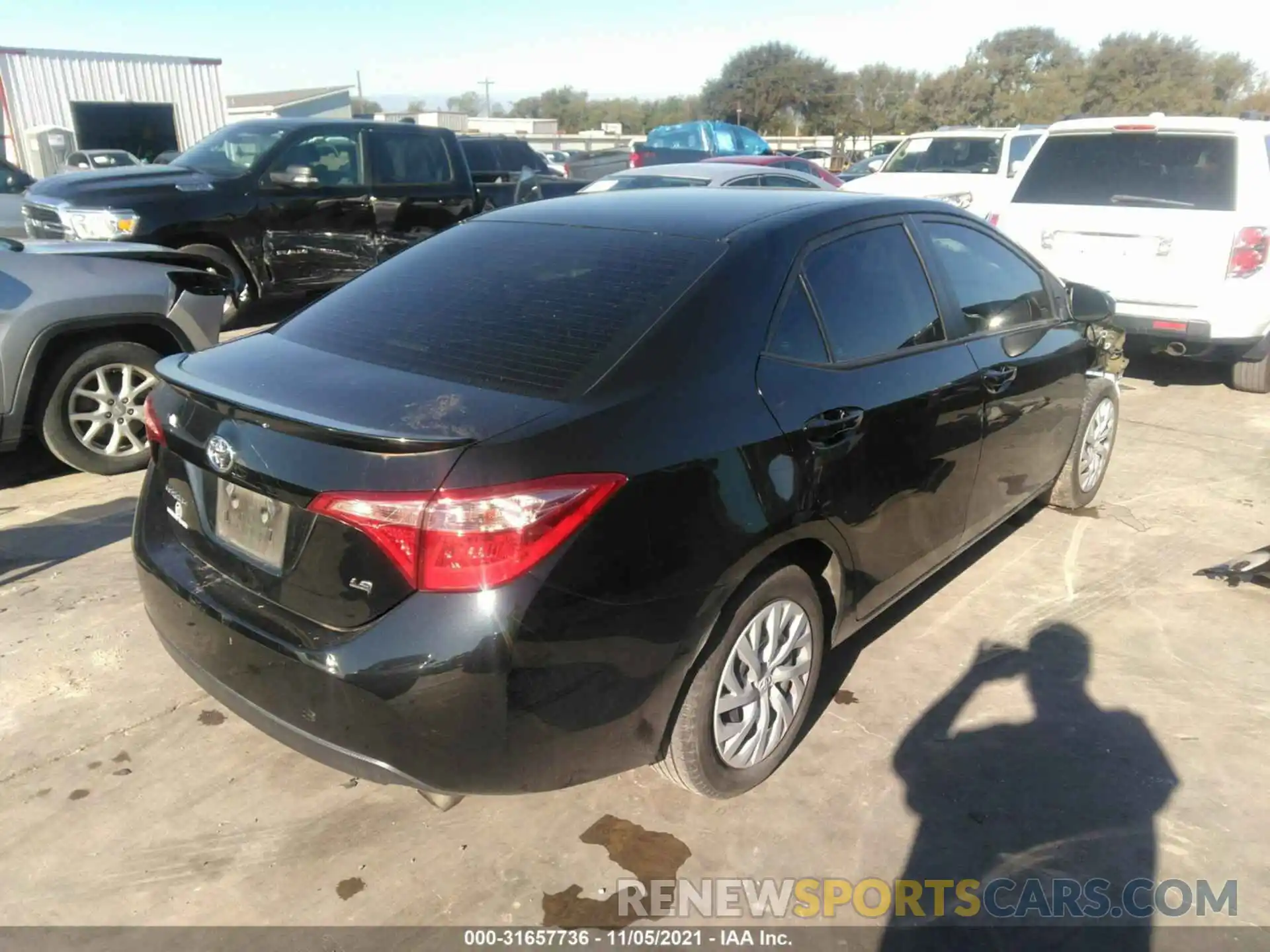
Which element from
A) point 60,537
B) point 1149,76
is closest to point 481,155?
point 60,537

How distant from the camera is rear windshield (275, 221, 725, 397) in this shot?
2.54 metres

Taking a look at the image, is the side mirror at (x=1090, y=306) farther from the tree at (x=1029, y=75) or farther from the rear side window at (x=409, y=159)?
the tree at (x=1029, y=75)

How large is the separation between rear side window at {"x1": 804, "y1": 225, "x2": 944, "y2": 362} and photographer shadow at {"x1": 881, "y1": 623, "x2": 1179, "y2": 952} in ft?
4.18

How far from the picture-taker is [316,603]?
2.26 meters

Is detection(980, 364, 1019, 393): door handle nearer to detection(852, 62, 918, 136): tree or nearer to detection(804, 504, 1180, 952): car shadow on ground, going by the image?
detection(804, 504, 1180, 952): car shadow on ground

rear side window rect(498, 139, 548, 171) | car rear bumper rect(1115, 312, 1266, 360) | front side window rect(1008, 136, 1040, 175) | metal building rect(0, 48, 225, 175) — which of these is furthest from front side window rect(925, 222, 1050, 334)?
metal building rect(0, 48, 225, 175)

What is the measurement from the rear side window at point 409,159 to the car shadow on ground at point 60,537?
17.3 ft

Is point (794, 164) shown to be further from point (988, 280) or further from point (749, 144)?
point (988, 280)

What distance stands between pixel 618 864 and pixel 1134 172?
691 centimetres

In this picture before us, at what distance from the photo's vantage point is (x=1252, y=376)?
7.58m

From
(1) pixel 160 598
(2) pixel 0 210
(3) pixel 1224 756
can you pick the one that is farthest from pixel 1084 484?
(2) pixel 0 210

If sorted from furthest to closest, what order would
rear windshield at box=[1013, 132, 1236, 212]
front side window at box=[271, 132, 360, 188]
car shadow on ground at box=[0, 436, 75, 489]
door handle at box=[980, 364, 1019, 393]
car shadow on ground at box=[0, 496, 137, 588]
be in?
front side window at box=[271, 132, 360, 188]
rear windshield at box=[1013, 132, 1236, 212]
car shadow on ground at box=[0, 436, 75, 489]
car shadow on ground at box=[0, 496, 137, 588]
door handle at box=[980, 364, 1019, 393]

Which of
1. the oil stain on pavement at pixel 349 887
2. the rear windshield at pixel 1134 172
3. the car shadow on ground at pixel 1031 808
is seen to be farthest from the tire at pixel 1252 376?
the oil stain on pavement at pixel 349 887

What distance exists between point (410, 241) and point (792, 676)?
292 inches
